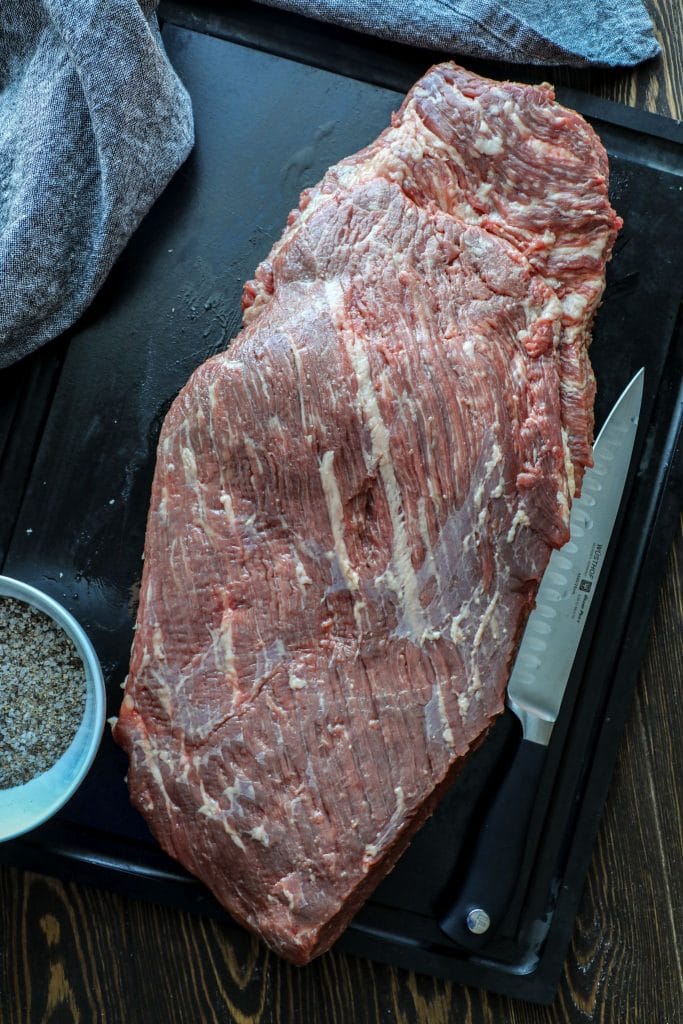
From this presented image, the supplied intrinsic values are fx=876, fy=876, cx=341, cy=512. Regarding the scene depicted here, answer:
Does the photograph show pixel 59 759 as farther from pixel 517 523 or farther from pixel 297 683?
pixel 517 523

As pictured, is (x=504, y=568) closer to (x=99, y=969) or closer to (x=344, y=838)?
(x=344, y=838)

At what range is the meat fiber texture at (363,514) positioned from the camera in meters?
1.80

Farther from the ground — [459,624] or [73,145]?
[73,145]

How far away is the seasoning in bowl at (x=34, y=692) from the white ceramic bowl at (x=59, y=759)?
3 centimetres

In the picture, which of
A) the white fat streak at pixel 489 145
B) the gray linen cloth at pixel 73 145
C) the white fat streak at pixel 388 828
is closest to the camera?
the white fat streak at pixel 388 828

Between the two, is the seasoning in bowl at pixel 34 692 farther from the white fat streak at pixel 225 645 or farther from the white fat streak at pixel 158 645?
the white fat streak at pixel 225 645

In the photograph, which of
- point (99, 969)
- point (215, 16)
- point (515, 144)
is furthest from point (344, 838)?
point (215, 16)

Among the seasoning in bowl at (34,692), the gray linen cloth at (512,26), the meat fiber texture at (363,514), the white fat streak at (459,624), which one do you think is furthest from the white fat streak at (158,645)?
the gray linen cloth at (512,26)

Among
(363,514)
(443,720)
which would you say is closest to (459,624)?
(443,720)

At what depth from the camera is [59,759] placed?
199cm

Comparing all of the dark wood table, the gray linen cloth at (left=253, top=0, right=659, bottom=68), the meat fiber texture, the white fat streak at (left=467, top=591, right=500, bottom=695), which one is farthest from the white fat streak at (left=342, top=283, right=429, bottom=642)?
the gray linen cloth at (left=253, top=0, right=659, bottom=68)

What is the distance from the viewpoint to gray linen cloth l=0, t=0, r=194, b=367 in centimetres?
205

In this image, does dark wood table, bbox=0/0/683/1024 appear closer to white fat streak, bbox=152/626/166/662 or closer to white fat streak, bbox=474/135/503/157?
white fat streak, bbox=474/135/503/157

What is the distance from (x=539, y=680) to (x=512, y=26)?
1619 millimetres
